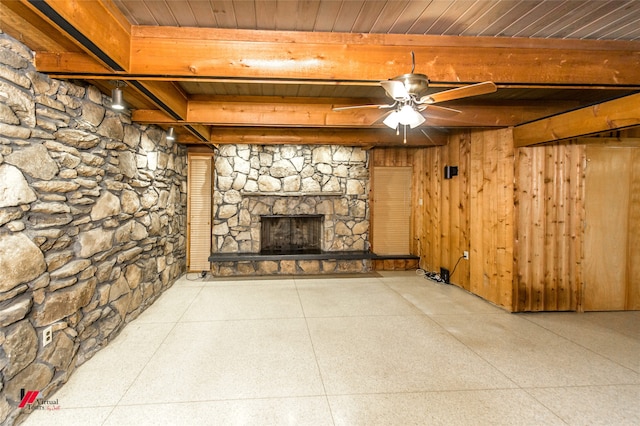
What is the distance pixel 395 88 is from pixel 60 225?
2650mm

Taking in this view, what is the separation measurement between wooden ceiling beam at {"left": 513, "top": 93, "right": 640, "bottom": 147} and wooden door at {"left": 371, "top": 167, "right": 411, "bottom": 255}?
Answer: 2.45m

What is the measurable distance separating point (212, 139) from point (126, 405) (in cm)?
373

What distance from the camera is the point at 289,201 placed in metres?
5.63

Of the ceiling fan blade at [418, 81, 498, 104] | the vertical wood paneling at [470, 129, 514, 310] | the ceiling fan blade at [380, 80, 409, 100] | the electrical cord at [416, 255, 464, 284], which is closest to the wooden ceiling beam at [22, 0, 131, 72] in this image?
the ceiling fan blade at [380, 80, 409, 100]

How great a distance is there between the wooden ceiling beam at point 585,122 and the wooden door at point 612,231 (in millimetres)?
981

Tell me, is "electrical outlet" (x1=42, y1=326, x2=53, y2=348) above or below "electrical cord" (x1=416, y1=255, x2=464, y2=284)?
above

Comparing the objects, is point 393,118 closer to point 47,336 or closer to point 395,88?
point 395,88

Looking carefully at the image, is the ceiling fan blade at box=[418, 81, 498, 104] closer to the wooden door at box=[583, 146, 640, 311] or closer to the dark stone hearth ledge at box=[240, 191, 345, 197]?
the wooden door at box=[583, 146, 640, 311]

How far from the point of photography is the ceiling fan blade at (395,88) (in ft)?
6.59

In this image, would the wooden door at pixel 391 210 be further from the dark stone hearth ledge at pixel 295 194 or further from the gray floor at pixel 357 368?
the gray floor at pixel 357 368

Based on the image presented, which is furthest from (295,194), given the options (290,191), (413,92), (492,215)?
(413,92)

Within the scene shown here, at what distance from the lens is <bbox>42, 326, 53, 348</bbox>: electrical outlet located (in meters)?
2.08

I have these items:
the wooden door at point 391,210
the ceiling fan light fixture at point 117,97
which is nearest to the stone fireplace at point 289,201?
the wooden door at point 391,210

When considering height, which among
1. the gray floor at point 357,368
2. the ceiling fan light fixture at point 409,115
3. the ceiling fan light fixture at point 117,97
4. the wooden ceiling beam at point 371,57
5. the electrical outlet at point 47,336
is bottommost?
the gray floor at point 357,368
